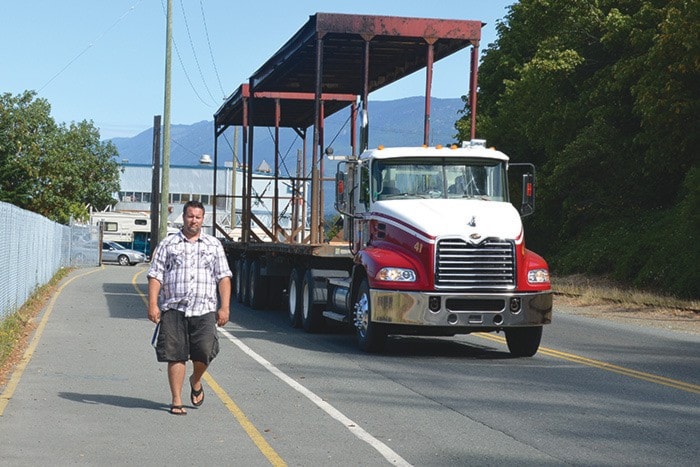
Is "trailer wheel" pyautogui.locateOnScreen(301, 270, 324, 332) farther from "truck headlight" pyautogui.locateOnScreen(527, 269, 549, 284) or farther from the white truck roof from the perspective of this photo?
"truck headlight" pyautogui.locateOnScreen(527, 269, 549, 284)

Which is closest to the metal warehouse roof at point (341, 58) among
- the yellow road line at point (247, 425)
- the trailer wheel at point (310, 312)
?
the trailer wheel at point (310, 312)

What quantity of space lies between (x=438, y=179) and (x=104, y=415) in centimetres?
808

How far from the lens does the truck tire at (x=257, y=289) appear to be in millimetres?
25812

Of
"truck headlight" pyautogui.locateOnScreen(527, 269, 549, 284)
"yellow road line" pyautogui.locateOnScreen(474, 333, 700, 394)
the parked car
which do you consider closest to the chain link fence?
"truck headlight" pyautogui.locateOnScreen(527, 269, 549, 284)

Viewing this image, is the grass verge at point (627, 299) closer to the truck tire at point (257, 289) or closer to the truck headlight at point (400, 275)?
the truck tire at point (257, 289)

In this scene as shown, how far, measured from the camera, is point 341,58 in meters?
27.0

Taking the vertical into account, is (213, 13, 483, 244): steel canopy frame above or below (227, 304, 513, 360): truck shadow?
above

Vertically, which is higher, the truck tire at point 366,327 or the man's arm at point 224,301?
the man's arm at point 224,301

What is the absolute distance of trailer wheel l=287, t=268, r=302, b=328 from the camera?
21.2m

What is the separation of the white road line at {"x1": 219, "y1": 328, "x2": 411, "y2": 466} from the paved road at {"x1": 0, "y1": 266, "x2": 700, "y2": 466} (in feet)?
0.07

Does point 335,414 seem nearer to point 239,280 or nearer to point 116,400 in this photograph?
point 116,400

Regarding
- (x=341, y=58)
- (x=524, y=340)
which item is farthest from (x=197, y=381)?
(x=341, y=58)

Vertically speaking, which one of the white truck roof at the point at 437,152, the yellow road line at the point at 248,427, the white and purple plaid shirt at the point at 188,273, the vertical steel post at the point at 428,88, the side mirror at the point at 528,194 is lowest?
the yellow road line at the point at 248,427

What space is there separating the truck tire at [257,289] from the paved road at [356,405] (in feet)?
20.5
